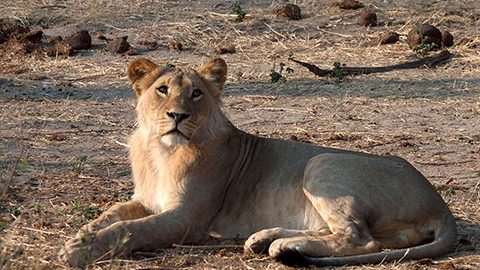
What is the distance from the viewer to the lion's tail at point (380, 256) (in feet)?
16.7

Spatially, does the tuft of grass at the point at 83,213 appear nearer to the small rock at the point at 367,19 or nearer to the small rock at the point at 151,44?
the small rock at the point at 151,44

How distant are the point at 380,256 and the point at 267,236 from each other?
1.69ft

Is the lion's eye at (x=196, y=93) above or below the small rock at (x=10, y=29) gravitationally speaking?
above

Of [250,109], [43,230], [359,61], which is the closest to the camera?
[43,230]

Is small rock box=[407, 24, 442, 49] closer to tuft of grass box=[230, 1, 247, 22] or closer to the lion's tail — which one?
tuft of grass box=[230, 1, 247, 22]

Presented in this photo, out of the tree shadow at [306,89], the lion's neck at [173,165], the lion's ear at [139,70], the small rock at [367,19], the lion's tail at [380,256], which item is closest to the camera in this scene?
the lion's tail at [380,256]

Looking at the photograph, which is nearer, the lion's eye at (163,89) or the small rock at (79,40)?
the lion's eye at (163,89)

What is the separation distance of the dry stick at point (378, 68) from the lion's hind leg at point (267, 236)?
3943mm

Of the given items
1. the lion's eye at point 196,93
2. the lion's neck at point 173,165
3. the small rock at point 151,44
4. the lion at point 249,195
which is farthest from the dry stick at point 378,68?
the lion's eye at point 196,93

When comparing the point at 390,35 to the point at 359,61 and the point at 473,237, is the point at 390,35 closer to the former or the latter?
the point at 359,61

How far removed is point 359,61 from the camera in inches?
386

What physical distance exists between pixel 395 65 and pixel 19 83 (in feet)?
9.57

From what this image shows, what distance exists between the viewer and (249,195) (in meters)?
5.71

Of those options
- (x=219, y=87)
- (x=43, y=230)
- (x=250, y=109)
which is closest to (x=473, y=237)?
(x=219, y=87)
